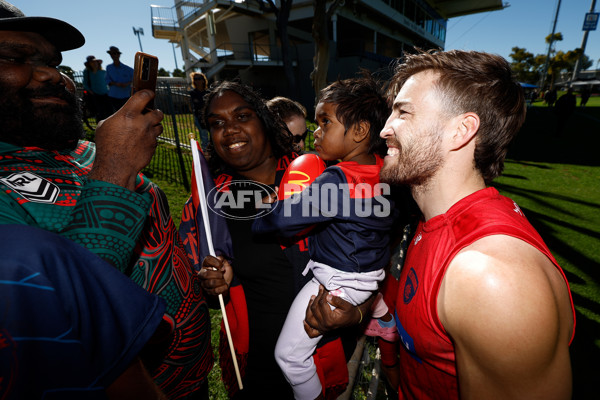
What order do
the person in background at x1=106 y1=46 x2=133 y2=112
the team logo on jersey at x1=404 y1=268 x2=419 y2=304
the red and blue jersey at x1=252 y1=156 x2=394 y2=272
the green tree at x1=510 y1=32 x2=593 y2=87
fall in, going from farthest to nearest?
1. the green tree at x1=510 y1=32 x2=593 y2=87
2. the person in background at x1=106 y1=46 x2=133 y2=112
3. the red and blue jersey at x1=252 y1=156 x2=394 y2=272
4. the team logo on jersey at x1=404 y1=268 x2=419 y2=304

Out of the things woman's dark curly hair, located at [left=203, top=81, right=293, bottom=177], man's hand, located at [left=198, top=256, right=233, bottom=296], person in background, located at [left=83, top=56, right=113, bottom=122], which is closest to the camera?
man's hand, located at [left=198, top=256, right=233, bottom=296]

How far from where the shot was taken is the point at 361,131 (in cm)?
211

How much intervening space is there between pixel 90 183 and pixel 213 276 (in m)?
1.03

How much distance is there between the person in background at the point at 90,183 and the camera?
953 mm

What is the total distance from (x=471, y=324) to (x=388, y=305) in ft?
5.51

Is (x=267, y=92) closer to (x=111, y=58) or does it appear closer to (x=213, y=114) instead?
(x=111, y=58)

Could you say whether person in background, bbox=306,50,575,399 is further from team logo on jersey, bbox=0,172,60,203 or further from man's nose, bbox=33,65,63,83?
man's nose, bbox=33,65,63,83

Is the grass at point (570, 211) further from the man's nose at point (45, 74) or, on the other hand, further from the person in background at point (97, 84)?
the person in background at point (97, 84)

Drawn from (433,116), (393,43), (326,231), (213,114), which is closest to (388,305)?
(326,231)

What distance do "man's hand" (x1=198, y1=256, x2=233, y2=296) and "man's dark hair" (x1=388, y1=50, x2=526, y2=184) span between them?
66.2 inches

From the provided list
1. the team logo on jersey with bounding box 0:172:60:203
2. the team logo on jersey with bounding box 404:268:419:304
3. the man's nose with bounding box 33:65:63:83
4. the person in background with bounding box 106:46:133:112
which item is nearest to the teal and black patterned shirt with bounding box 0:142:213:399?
the team logo on jersey with bounding box 0:172:60:203

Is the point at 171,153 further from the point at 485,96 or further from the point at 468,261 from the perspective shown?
the point at 468,261

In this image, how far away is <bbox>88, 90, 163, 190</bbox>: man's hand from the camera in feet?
3.38

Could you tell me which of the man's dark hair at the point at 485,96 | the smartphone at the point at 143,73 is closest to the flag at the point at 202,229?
the smartphone at the point at 143,73
